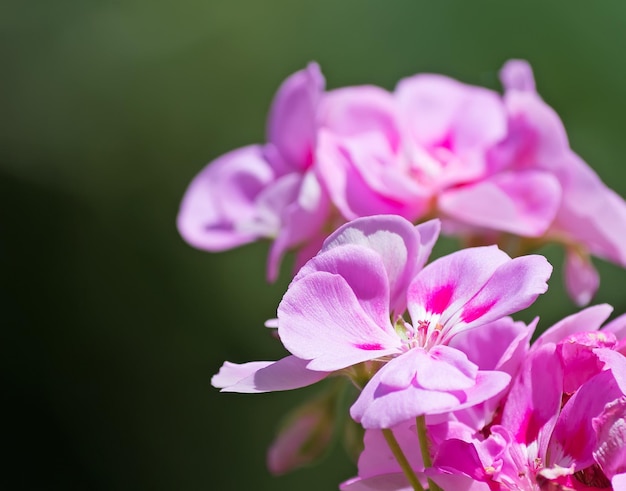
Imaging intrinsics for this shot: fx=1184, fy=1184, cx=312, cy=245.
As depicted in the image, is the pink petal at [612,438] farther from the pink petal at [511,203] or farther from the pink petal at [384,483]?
the pink petal at [511,203]

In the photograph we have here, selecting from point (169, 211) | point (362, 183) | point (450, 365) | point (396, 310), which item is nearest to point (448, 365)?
point (450, 365)

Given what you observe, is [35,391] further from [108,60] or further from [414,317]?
[414,317]

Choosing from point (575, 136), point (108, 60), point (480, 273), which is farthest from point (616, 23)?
point (480, 273)

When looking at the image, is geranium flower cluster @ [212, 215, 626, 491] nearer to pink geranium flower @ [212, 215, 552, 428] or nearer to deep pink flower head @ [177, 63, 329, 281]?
pink geranium flower @ [212, 215, 552, 428]

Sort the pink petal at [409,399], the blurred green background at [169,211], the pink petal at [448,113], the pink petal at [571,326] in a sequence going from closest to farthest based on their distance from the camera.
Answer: the pink petal at [409,399], the pink petal at [571,326], the pink petal at [448,113], the blurred green background at [169,211]

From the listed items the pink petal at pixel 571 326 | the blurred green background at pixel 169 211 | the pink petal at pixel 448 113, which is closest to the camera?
the pink petal at pixel 571 326

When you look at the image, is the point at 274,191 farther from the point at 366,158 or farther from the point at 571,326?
the point at 571,326

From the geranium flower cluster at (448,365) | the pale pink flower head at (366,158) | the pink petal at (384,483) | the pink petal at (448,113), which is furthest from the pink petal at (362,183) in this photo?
the pink petal at (384,483)
